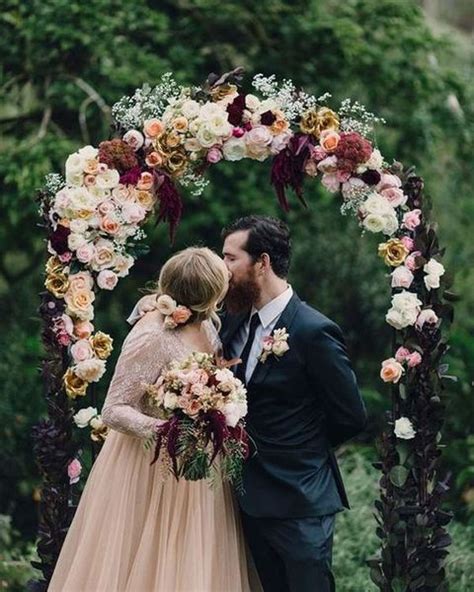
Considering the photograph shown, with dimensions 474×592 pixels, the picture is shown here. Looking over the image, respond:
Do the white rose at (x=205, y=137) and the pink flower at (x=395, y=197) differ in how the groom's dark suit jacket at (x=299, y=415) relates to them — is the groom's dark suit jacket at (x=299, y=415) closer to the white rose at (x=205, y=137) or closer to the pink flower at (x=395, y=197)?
the pink flower at (x=395, y=197)

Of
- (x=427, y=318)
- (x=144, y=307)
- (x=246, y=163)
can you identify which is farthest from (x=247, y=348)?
(x=246, y=163)

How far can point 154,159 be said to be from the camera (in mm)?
6094

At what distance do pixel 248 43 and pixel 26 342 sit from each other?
2.90m

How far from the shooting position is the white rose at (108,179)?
19.7ft

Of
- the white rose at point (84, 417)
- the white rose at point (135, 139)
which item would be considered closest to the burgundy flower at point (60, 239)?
the white rose at point (135, 139)

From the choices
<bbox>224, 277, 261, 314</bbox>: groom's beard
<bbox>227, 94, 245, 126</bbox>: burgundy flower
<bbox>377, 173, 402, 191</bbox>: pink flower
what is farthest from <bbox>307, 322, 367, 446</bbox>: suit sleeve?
<bbox>227, 94, 245, 126</bbox>: burgundy flower

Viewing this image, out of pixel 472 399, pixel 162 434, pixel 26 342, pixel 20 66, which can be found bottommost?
pixel 26 342

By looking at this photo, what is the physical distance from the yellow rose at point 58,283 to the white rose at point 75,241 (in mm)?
148

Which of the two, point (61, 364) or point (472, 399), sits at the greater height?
point (61, 364)

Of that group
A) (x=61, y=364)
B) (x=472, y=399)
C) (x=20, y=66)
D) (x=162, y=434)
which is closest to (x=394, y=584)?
(x=162, y=434)

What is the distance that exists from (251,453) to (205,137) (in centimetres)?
142

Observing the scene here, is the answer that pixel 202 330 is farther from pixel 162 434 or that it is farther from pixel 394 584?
pixel 394 584

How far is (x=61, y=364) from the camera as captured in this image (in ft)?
20.3

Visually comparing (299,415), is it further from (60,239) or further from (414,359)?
(60,239)
